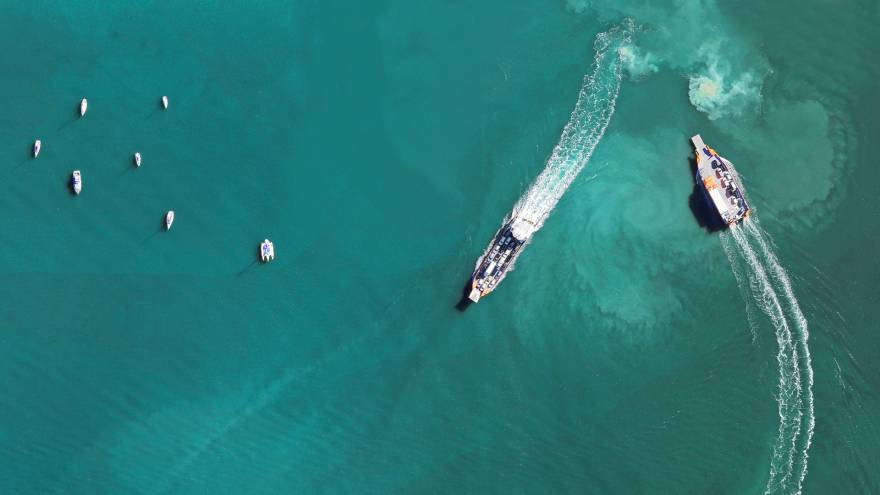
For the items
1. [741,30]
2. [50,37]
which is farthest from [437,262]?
[50,37]

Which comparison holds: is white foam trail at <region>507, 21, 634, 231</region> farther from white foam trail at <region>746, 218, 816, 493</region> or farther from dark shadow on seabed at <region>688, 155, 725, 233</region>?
white foam trail at <region>746, 218, 816, 493</region>

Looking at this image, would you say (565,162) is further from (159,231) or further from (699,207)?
(159,231)

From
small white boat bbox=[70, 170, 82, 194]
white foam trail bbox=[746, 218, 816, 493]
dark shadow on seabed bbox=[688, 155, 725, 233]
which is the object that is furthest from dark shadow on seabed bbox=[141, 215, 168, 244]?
white foam trail bbox=[746, 218, 816, 493]

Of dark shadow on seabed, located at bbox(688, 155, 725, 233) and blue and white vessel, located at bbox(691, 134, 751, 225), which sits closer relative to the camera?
blue and white vessel, located at bbox(691, 134, 751, 225)

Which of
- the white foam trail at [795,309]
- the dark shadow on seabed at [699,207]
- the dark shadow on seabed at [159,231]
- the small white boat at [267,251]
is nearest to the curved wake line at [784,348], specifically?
the white foam trail at [795,309]

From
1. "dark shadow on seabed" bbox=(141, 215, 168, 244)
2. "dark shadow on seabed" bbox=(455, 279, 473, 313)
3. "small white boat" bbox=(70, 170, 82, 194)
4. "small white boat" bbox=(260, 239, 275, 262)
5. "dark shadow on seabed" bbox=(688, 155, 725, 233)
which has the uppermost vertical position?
"small white boat" bbox=(70, 170, 82, 194)

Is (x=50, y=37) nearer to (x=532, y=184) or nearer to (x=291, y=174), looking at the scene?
(x=291, y=174)
